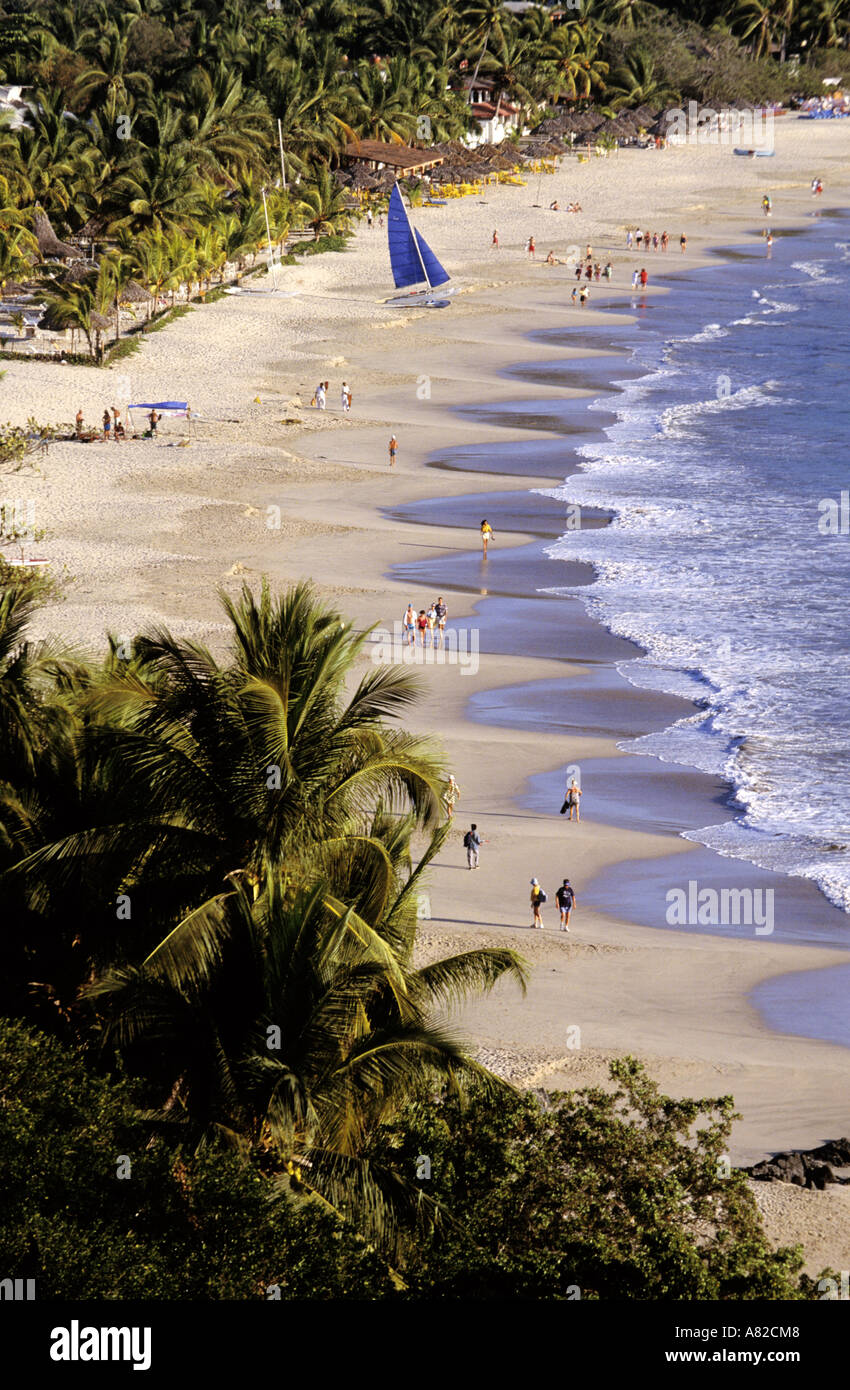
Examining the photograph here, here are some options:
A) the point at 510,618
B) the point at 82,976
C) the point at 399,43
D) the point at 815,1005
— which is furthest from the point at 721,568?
the point at 399,43

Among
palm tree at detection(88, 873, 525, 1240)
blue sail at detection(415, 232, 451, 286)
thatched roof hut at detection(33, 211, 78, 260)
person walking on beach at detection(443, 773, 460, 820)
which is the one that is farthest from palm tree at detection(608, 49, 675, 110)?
palm tree at detection(88, 873, 525, 1240)

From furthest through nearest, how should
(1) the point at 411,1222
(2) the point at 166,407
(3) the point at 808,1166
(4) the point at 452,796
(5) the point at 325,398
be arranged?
(5) the point at 325,398 → (2) the point at 166,407 → (4) the point at 452,796 → (3) the point at 808,1166 → (1) the point at 411,1222

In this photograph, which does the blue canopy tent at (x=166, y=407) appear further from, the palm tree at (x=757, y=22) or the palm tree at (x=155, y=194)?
the palm tree at (x=757, y=22)

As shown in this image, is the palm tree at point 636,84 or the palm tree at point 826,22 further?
the palm tree at point 826,22

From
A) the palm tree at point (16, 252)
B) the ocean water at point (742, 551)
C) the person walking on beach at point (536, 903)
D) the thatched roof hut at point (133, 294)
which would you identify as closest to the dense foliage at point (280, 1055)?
the person walking on beach at point (536, 903)

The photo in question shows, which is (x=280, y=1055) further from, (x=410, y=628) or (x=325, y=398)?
(x=325, y=398)

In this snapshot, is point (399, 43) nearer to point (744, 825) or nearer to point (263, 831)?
point (744, 825)

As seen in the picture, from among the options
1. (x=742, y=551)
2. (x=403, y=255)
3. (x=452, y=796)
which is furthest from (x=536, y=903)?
(x=403, y=255)

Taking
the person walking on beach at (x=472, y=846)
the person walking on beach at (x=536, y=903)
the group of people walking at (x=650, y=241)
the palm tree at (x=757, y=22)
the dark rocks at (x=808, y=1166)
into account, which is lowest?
the dark rocks at (x=808, y=1166)
